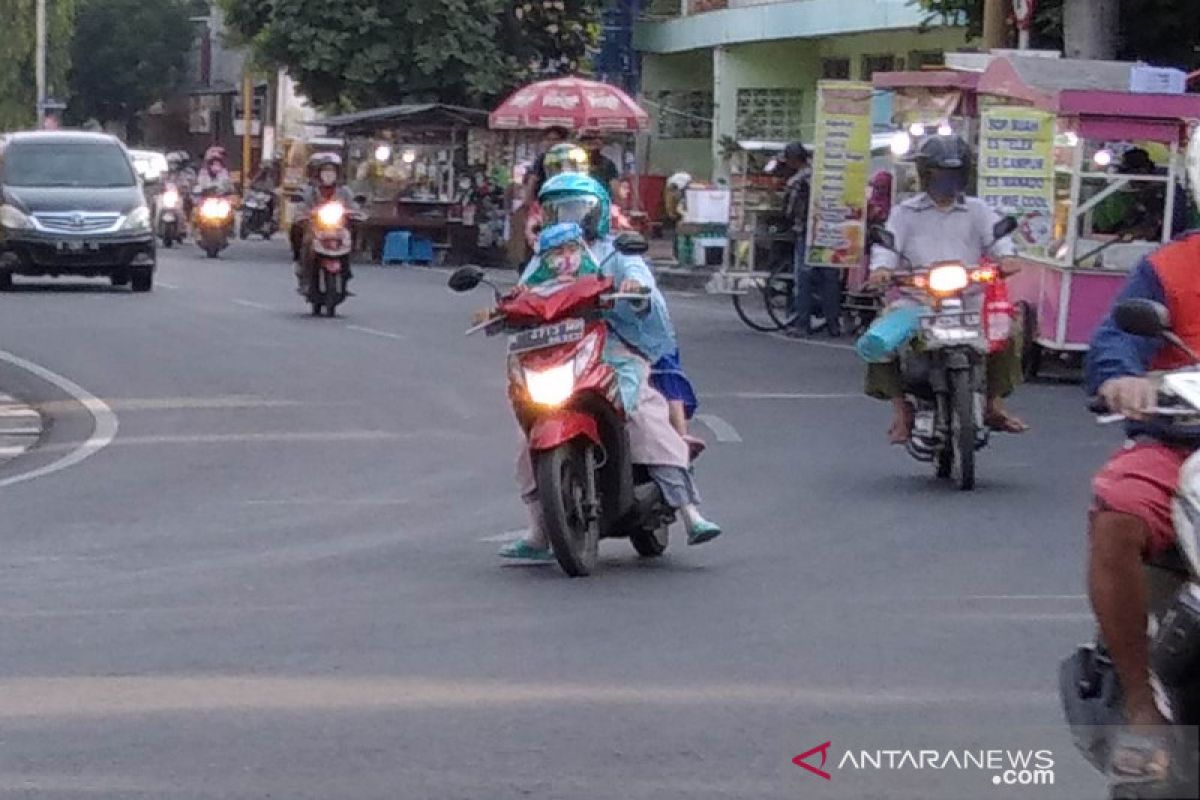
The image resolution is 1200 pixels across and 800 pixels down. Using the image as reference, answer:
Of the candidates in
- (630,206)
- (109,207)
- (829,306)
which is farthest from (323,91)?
(829,306)

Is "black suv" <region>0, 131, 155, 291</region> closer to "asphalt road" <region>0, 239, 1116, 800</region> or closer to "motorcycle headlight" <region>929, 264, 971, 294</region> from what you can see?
"asphalt road" <region>0, 239, 1116, 800</region>

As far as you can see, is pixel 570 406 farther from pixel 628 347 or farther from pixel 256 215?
pixel 256 215

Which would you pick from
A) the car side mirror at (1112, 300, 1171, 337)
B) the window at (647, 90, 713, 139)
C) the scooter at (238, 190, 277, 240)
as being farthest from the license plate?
the window at (647, 90, 713, 139)

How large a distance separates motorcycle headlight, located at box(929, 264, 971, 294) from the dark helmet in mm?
523

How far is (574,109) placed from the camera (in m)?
41.8

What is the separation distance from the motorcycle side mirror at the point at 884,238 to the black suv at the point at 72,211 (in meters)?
18.8

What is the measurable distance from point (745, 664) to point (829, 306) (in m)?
18.3

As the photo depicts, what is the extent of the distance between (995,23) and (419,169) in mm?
19993

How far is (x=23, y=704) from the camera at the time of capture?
8094 millimetres

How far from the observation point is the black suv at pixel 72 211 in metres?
31.4

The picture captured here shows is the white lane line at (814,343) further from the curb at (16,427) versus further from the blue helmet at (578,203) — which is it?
the blue helmet at (578,203)

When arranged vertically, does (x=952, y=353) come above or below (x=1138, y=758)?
above

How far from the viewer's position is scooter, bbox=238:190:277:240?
55031 mm

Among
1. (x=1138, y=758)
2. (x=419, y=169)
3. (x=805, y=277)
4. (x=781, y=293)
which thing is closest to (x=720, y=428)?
(x=805, y=277)
